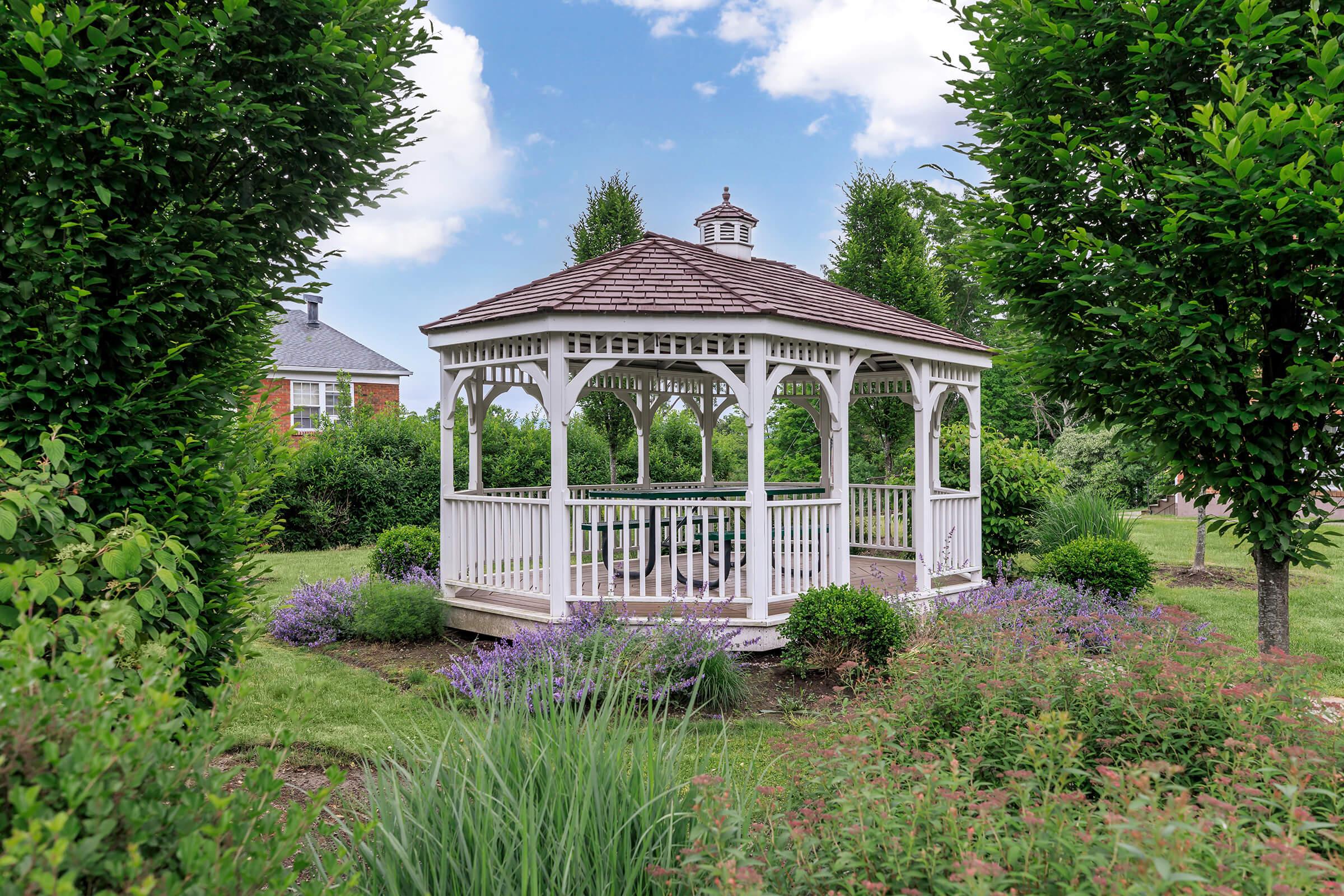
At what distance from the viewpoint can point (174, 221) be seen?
346 cm

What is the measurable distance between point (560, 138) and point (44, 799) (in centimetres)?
1370

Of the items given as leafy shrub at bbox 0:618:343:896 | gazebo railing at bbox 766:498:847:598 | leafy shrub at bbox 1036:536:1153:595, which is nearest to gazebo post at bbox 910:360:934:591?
gazebo railing at bbox 766:498:847:598

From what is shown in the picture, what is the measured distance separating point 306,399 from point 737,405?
23.2 m

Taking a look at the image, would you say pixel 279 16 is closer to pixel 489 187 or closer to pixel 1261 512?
pixel 1261 512

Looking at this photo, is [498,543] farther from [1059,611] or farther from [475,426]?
[1059,611]

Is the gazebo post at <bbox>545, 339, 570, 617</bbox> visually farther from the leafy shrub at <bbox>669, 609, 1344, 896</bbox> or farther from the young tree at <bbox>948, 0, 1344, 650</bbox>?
the leafy shrub at <bbox>669, 609, 1344, 896</bbox>

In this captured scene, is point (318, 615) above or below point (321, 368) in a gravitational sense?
below

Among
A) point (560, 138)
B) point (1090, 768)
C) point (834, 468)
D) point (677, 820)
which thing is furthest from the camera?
point (560, 138)

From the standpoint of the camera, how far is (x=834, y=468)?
8250 mm

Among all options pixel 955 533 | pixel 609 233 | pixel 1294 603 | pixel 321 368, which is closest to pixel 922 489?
pixel 955 533

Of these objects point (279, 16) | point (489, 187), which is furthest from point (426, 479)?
point (279, 16)

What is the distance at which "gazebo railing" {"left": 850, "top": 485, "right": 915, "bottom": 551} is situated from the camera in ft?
37.7

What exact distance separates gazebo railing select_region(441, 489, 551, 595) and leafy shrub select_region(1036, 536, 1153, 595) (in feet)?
19.0

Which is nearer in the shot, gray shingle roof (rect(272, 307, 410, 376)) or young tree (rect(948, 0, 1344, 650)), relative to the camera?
young tree (rect(948, 0, 1344, 650))
